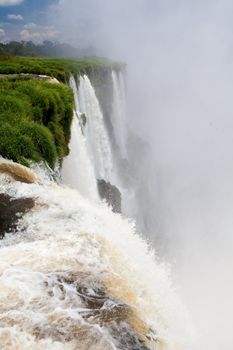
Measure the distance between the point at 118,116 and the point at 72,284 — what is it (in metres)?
50.6

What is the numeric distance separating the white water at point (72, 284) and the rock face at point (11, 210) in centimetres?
23

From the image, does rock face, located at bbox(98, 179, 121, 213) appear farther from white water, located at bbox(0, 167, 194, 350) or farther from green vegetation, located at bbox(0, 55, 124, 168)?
white water, located at bbox(0, 167, 194, 350)

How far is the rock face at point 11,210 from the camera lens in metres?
10.7

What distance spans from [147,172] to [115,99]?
11.9 meters

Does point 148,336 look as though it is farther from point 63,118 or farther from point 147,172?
point 147,172

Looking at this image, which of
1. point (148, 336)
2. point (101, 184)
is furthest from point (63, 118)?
point (148, 336)

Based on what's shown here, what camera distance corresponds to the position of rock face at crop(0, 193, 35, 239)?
35.2 ft

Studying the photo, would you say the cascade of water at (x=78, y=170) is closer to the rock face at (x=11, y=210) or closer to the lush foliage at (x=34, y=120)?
the lush foliage at (x=34, y=120)

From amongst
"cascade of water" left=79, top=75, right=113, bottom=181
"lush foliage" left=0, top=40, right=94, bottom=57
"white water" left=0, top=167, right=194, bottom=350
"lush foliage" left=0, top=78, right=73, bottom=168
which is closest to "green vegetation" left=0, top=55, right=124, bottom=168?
"lush foliage" left=0, top=78, right=73, bottom=168

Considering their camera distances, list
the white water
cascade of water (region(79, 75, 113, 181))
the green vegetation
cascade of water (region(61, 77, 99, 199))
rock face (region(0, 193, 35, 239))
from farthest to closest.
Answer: cascade of water (region(79, 75, 113, 181))
cascade of water (region(61, 77, 99, 199))
the green vegetation
rock face (region(0, 193, 35, 239))
the white water

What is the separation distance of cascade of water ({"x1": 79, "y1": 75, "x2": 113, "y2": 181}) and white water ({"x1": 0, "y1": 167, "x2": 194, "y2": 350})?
21.6 m

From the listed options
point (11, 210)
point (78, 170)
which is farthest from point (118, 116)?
point (11, 210)

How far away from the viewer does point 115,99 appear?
5838cm

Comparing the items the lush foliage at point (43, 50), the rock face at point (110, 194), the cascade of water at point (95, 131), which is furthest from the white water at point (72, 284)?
the lush foliage at point (43, 50)
